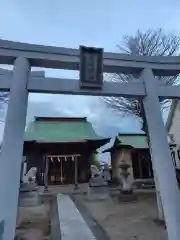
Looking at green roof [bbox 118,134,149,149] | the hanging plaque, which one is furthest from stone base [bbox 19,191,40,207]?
green roof [bbox 118,134,149,149]

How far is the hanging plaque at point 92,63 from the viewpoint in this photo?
4254 mm

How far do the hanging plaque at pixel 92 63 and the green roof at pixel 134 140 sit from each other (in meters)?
14.2

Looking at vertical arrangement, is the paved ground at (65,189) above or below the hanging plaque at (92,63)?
below

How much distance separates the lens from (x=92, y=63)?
173 inches

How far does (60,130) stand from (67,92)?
48.5 feet

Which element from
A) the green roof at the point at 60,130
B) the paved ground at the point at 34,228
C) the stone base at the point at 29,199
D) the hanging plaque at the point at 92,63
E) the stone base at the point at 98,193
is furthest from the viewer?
the green roof at the point at 60,130

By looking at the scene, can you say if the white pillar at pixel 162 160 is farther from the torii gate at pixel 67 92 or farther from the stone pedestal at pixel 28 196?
the stone pedestal at pixel 28 196

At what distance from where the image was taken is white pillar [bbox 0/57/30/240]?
3.25 meters

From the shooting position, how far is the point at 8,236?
10.3 feet

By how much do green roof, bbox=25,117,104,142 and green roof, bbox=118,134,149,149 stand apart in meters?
2.96

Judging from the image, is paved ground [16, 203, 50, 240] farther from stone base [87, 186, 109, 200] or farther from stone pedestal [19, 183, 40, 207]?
stone base [87, 186, 109, 200]

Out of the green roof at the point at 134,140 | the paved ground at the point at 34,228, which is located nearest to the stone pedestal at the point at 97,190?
the paved ground at the point at 34,228

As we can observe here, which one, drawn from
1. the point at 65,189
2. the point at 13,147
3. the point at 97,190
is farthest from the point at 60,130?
the point at 13,147

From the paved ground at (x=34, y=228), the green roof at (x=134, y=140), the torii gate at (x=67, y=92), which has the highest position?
the green roof at (x=134, y=140)
